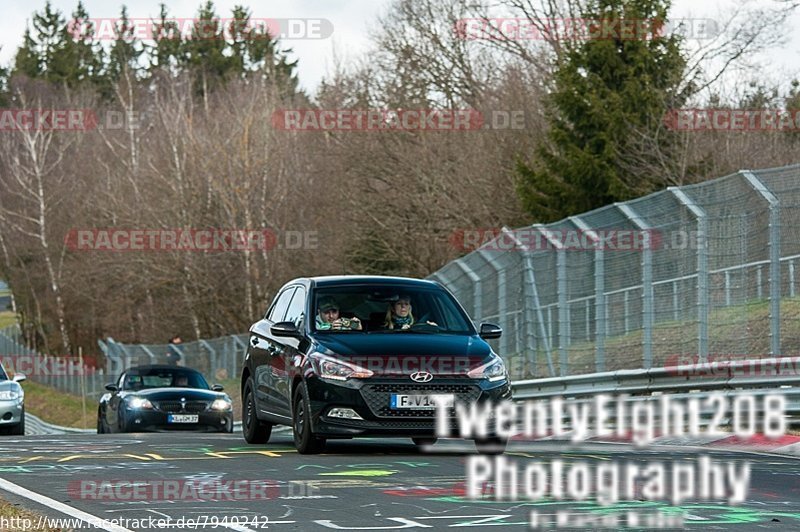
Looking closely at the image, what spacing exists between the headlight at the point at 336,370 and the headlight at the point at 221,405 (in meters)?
10.3

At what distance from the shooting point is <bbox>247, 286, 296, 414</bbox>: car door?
52.0 ft

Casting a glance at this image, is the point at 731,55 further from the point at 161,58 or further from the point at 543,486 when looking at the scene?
the point at 161,58

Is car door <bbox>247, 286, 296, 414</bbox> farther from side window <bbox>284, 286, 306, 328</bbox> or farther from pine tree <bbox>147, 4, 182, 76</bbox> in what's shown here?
pine tree <bbox>147, 4, 182, 76</bbox>

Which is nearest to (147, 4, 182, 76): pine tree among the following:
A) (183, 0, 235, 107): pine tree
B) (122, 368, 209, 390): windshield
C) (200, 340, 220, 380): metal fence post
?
(183, 0, 235, 107): pine tree

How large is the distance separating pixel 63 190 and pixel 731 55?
3815 cm

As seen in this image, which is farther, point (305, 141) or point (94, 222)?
point (94, 222)

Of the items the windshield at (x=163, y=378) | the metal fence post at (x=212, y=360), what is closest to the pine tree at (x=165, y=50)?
the metal fence post at (x=212, y=360)

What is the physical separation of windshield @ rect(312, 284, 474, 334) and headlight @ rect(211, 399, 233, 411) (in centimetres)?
910

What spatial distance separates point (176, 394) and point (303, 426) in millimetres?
9940

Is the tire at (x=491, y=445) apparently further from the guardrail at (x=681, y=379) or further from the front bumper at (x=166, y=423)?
the front bumper at (x=166, y=423)

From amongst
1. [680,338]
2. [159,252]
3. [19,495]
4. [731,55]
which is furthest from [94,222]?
[19,495]

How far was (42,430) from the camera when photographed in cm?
4794

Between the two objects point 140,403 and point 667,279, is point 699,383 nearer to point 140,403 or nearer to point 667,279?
point 667,279

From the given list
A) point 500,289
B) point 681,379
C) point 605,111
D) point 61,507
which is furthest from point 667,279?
point 605,111
